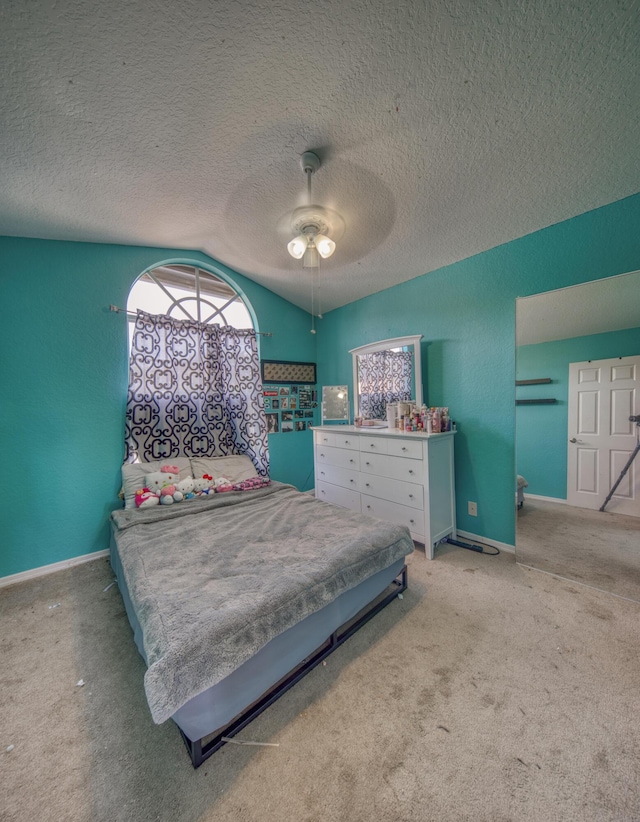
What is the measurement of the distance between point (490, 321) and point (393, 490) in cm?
169

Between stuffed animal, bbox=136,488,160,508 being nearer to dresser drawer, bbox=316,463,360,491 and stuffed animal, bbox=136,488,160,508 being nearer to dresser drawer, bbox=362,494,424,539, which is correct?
dresser drawer, bbox=316,463,360,491

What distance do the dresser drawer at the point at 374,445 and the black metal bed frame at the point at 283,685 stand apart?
1049 millimetres

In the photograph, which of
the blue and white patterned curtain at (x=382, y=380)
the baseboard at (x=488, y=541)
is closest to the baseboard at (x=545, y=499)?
the baseboard at (x=488, y=541)

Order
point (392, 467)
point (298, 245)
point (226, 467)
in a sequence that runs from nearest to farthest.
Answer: point (298, 245) → point (392, 467) → point (226, 467)

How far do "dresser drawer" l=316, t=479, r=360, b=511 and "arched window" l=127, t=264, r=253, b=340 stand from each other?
2.11 meters

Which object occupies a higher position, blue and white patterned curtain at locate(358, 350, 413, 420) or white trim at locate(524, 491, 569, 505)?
blue and white patterned curtain at locate(358, 350, 413, 420)

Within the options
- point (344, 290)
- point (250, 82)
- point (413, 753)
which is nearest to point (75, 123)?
point (250, 82)

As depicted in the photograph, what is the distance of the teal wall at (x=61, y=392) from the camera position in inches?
90.0

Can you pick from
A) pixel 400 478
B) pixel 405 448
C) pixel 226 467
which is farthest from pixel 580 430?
pixel 226 467

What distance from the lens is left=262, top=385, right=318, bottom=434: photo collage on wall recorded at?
3717mm

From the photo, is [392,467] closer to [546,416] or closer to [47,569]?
[546,416]

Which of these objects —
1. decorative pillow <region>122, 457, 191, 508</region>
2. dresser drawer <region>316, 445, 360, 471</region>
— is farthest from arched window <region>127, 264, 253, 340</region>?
dresser drawer <region>316, 445, 360, 471</region>

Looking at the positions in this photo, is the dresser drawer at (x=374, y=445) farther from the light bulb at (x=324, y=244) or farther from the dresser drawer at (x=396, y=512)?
the light bulb at (x=324, y=244)

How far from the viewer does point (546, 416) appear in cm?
231
